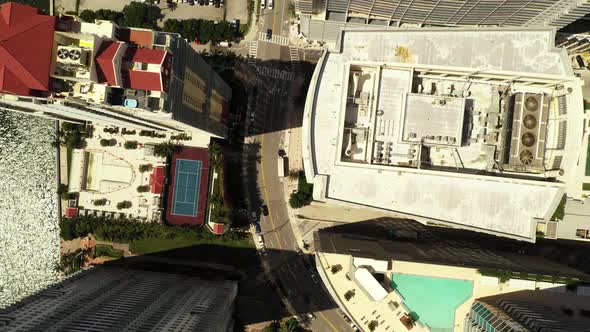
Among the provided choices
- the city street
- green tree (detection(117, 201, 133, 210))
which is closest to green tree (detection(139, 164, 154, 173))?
green tree (detection(117, 201, 133, 210))

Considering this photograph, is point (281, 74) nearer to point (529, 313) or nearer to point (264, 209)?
point (264, 209)

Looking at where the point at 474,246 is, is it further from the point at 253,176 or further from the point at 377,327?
the point at 253,176

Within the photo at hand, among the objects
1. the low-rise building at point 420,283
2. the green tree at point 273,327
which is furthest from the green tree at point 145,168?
the green tree at point 273,327

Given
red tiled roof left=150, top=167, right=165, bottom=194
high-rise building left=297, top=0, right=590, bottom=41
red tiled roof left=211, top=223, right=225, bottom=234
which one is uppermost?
high-rise building left=297, top=0, right=590, bottom=41

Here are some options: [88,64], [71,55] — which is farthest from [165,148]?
[71,55]

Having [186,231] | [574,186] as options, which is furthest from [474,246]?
[186,231]

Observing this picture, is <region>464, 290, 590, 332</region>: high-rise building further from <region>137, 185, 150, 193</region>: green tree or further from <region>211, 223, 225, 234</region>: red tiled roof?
<region>137, 185, 150, 193</region>: green tree
